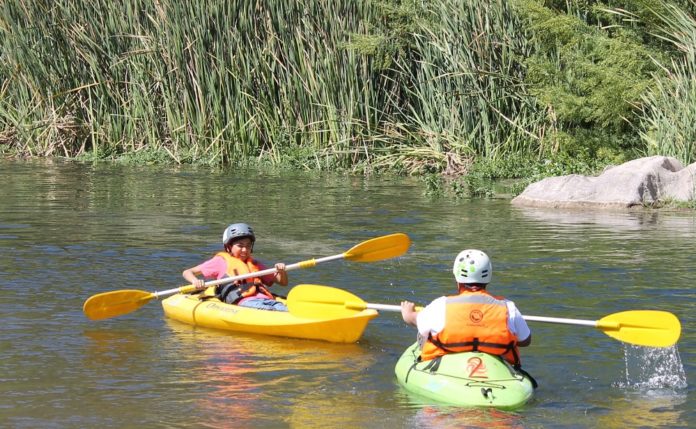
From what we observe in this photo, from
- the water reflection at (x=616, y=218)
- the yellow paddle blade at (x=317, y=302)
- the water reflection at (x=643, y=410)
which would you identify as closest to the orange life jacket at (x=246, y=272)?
the yellow paddle blade at (x=317, y=302)

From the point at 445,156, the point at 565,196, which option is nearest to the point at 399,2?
the point at 445,156

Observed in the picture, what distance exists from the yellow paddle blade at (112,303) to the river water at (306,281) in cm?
15

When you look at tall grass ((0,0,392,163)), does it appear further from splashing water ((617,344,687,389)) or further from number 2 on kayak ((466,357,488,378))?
number 2 on kayak ((466,357,488,378))

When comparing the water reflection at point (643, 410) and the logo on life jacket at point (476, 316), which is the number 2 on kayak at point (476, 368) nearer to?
the logo on life jacket at point (476, 316)

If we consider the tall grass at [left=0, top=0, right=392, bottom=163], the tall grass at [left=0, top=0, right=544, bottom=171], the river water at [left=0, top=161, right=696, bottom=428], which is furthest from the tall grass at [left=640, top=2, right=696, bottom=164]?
the tall grass at [left=0, top=0, right=392, bottom=163]

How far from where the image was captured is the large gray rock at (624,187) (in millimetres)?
15453

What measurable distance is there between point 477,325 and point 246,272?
299 centimetres

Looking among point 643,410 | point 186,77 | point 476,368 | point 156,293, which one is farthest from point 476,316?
point 186,77

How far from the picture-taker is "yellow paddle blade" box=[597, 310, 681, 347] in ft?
24.9

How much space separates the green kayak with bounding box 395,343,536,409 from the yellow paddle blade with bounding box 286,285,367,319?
133 cm

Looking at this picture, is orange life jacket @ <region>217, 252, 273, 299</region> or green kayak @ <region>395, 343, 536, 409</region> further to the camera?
orange life jacket @ <region>217, 252, 273, 299</region>

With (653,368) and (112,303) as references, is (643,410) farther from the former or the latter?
(112,303)

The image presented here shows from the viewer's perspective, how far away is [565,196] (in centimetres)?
1589

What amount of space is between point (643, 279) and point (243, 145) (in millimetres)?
10539
